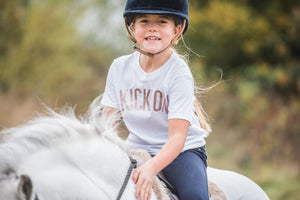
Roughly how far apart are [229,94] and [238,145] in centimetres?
231

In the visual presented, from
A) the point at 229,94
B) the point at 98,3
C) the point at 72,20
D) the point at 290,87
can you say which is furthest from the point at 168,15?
the point at 98,3

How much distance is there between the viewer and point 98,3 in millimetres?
17938

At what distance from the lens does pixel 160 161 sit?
2029 mm

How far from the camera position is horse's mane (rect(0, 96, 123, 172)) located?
5.09 ft

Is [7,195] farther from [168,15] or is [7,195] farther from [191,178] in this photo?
A: [168,15]

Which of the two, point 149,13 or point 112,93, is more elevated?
point 149,13

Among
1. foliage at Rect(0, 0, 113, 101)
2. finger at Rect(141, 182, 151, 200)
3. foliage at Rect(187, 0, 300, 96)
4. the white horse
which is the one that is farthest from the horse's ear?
foliage at Rect(0, 0, 113, 101)

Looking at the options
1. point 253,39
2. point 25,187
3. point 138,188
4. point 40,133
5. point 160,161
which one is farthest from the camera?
point 253,39

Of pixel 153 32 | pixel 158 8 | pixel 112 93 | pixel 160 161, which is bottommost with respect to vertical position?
pixel 160 161

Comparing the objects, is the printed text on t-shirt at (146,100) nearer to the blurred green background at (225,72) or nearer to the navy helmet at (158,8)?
the navy helmet at (158,8)

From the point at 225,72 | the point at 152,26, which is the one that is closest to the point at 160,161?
the point at 152,26

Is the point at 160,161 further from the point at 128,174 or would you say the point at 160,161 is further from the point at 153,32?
the point at 153,32

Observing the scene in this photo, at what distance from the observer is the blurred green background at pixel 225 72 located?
9914 millimetres

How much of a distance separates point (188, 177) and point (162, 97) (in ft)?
1.66
